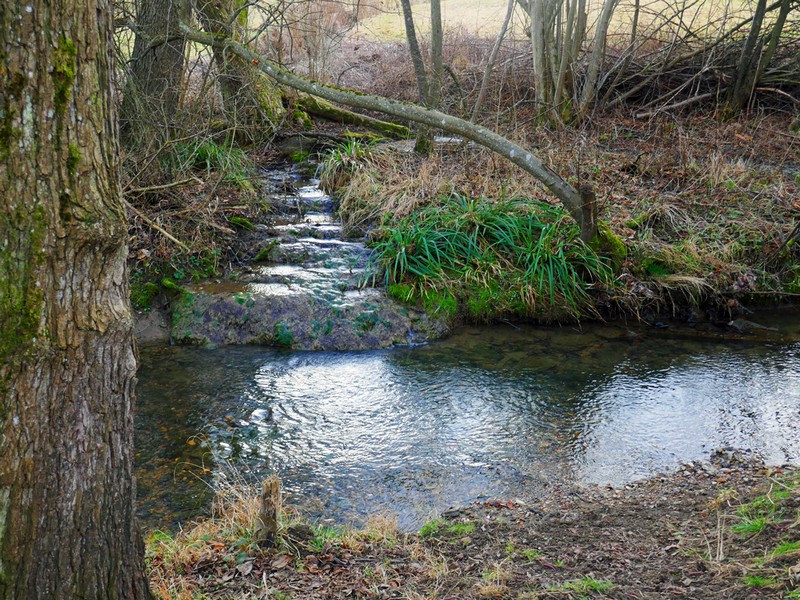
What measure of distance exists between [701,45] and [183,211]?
993 centimetres

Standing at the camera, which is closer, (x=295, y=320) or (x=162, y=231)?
(x=295, y=320)

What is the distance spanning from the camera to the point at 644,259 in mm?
8039

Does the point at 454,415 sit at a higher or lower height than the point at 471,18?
lower

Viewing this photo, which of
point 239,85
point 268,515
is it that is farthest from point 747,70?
point 268,515

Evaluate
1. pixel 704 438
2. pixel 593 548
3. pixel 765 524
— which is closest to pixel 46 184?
pixel 593 548

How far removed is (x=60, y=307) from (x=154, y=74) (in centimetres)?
754

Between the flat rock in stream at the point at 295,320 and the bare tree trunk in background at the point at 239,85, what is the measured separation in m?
2.14

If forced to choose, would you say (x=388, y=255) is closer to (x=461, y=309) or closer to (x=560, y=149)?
(x=461, y=309)

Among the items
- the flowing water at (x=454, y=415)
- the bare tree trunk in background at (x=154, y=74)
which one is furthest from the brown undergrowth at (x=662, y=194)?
the bare tree trunk in background at (x=154, y=74)

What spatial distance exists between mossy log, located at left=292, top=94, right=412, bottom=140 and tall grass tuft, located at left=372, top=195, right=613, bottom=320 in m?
4.13

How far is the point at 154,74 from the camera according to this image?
886 cm

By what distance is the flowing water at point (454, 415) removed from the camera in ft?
15.8

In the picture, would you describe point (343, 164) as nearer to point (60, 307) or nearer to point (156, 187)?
point (156, 187)

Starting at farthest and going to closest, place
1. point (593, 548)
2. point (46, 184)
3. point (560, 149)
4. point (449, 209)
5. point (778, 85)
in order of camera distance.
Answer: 1. point (778, 85)
2. point (560, 149)
3. point (449, 209)
4. point (593, 548)
5. point (46, 184)
